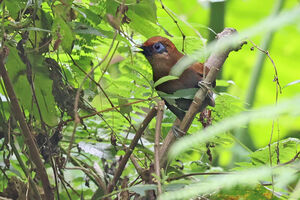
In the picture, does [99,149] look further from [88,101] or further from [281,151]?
[281,151]

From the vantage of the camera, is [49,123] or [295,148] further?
[295,148]

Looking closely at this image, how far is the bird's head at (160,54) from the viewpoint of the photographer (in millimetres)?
1823

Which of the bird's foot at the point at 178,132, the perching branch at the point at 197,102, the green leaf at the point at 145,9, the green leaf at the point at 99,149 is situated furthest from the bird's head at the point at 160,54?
the bird's foot at the point at 178,132

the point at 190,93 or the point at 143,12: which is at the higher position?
the point at 143,12

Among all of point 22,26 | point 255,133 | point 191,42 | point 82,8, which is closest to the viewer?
point 22,26

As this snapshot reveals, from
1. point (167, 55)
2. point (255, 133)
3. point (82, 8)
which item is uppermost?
point (82, 8)

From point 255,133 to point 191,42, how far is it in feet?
6.35

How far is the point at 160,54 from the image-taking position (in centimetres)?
183

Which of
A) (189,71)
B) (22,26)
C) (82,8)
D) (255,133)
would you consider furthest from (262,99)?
(22,26)

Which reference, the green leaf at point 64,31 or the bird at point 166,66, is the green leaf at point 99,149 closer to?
the bird at point 166,66

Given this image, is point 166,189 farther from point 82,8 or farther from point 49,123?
point 82,8

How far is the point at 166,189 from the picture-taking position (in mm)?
893

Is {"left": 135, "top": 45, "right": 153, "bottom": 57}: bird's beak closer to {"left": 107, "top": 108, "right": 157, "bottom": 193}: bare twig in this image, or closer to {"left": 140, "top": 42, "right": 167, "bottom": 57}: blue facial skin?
{"left": 140, "top": 42, "right": 167, "bottom": 57}: blue facial skin

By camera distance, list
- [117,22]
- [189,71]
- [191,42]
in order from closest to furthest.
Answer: [117,22]
[191,42]
[189,71]
